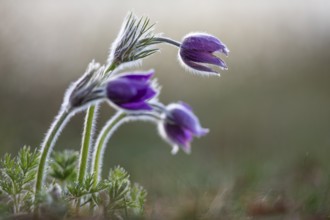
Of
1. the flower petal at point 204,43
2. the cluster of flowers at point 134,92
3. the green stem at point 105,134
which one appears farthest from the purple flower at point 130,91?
the flower petal at point 204,43

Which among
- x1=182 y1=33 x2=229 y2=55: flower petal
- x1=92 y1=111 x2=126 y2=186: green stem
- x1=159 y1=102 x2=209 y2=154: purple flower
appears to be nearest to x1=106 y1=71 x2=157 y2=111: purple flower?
x1=159 y1=102 x2=209 y2=154: purple flower

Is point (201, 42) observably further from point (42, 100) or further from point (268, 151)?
point (42, 100)

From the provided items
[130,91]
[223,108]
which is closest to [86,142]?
[130,91]

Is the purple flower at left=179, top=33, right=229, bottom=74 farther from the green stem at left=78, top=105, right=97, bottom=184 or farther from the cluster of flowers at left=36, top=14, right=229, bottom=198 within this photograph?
the green stem at left=78, top=105, right=97, bottom=184

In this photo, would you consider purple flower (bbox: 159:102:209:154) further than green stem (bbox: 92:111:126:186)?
No

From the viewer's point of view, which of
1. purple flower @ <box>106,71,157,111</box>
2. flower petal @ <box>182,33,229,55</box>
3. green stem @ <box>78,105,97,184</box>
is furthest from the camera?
flower petal @ <box>182,33,229,55</box>

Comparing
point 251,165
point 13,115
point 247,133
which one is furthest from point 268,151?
point 251,165

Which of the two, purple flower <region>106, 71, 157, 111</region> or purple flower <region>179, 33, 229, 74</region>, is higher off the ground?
purple flower <region>179, 33, 229, 74</region>
